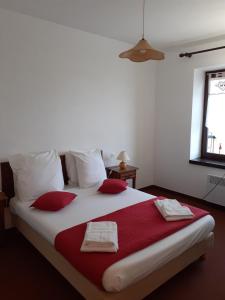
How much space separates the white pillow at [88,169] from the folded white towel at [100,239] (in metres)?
1.09

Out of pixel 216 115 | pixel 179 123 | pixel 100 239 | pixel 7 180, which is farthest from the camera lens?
pixel 179 123

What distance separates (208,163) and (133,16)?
2.29m

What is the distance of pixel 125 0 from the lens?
2244 millimetres

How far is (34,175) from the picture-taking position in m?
2.54

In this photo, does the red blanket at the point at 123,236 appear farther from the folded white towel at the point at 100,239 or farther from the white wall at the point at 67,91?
the white wall at the point at 67,91

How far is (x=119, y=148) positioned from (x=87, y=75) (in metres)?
1.24

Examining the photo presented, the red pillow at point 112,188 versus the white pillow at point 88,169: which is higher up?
the white pillow at point 88,169

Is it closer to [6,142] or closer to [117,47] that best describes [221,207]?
[117,47]

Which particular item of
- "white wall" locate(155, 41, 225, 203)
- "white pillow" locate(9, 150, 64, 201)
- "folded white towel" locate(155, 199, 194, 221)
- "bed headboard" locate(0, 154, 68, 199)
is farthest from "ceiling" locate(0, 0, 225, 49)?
"folded white towel" locate(155, 199, 194, 221)

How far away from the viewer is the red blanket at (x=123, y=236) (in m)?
1.52

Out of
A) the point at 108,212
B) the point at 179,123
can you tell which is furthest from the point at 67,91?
the point at 179,123

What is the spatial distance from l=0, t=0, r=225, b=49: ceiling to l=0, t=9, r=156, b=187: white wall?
0.65ft

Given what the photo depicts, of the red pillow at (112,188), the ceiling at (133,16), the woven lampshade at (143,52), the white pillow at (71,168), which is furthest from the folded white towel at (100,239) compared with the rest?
the ceiling at (133,16)

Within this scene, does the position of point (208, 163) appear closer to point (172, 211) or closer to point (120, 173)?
point (120, 173)
